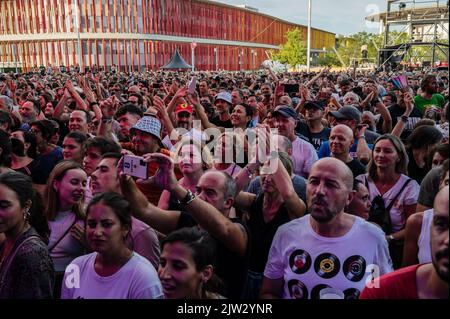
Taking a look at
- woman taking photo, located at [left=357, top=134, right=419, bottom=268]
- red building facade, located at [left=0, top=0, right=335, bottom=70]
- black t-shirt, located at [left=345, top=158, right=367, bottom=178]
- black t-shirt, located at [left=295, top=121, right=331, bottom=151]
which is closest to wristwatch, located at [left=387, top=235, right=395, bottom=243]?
woman taking photo, located at [left=357, top=134, right=419, bottom=268]

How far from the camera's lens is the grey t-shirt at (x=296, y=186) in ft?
11.5

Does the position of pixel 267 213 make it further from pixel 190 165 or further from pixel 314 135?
pixel 314 135

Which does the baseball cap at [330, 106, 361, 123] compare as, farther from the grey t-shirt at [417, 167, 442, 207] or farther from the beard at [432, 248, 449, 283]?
the beard at [432, 248, 449, 283]

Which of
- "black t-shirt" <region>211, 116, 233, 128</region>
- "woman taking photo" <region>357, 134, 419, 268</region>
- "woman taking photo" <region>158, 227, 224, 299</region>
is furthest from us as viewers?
"black t-shirt" <region>211, 116, 233, 128</region>

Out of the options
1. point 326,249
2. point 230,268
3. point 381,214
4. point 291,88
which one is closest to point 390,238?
point 381,214

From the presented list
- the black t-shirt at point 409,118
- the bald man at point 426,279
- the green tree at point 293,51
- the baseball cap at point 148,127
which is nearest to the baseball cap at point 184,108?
the baseball cap at point 148,127

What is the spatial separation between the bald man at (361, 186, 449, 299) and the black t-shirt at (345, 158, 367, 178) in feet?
7.97

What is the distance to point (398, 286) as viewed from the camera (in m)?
1.86

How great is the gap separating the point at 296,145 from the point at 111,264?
282 centimetres

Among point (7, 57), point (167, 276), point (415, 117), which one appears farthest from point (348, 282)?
point (7, 57)

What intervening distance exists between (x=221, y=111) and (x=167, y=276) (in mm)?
5334

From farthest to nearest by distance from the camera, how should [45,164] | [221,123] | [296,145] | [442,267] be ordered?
1. [221,123]
2. [296,145]
3. [45,164]
4. [442,267]

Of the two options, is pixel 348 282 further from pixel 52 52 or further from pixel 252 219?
pixel 52 52

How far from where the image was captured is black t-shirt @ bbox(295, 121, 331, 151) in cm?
591
